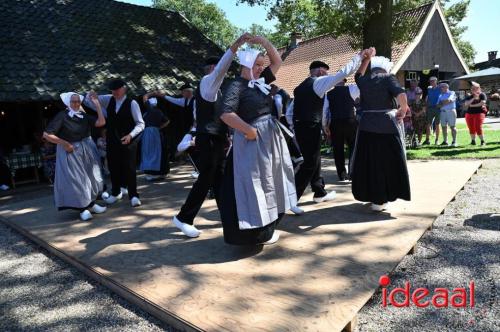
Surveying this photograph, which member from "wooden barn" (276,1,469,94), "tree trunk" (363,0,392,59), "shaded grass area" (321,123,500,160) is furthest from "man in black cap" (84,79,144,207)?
"wooden barn" (276,1,469,94)

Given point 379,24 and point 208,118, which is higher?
point 379,24

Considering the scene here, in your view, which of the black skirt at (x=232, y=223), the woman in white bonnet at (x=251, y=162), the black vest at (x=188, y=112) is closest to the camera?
the woman in white bonnet at (x=251, y=162)

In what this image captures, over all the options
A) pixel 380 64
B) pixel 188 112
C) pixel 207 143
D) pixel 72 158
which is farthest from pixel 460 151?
pixel 72 158

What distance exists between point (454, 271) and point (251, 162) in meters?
1.96

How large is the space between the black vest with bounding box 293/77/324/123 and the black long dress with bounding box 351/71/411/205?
0.54 m

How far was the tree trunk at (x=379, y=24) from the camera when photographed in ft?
32.2

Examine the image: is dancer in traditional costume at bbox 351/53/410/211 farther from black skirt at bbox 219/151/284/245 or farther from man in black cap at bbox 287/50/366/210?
black skirt at bbox 219/151/284/245

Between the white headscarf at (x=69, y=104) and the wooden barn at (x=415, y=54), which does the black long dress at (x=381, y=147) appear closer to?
the white headscarf at (x=69, y=104)

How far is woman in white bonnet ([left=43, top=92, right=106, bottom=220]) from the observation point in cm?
505

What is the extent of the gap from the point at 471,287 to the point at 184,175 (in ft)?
21.5

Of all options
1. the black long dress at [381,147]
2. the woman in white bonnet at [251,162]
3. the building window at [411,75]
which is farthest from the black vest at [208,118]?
the building window at [411,75]

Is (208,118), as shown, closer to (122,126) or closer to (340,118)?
(122,126)

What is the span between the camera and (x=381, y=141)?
461 centimetres

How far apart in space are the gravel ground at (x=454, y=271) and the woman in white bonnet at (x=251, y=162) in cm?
115
